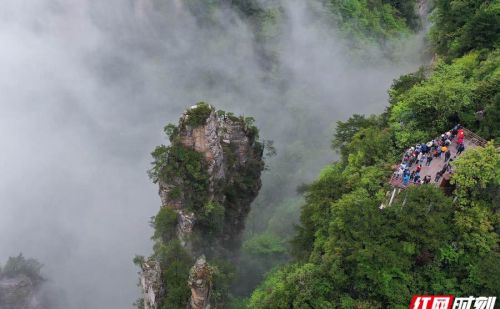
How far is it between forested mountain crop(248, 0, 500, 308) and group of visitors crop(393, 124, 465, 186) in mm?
1185

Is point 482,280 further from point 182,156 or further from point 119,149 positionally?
point 119,149

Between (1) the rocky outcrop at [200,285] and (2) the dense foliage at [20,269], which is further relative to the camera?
(2) the dense foliage at [20,269]

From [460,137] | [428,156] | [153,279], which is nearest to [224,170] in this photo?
[153,279]

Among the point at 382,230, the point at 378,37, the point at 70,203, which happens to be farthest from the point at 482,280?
the point at 70,203

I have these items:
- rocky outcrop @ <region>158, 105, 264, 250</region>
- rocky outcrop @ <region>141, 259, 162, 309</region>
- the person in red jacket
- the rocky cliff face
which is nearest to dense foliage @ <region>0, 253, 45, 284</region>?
rocky outcrop @ <region>158, 105, 264, 250</region>

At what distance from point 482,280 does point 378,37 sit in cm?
7384

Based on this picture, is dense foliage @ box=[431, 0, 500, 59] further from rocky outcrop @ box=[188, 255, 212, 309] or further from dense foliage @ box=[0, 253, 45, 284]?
dense foliage @ box=[0, 253, 45, 284]

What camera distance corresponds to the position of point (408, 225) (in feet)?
77.8

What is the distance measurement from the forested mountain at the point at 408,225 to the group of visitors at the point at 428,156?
118cm

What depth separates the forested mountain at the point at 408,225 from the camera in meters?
23.4

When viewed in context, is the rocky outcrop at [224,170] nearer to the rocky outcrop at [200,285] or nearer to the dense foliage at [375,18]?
the rocky outcrop at [200,285]

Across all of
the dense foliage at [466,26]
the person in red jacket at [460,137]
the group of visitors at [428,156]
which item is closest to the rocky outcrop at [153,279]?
the group of visitors at [428,156]

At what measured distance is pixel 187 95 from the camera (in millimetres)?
103000

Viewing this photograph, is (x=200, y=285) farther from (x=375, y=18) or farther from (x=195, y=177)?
(x=375, y=18)
